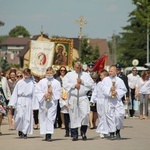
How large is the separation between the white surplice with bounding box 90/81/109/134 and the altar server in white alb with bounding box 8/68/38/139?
1.58 m

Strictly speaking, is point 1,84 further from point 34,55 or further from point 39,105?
point 34,55

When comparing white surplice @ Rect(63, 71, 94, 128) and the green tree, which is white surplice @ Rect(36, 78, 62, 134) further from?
the green tree

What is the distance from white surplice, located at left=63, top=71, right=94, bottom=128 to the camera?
54.5ft

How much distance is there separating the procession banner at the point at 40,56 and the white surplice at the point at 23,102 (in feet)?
29.6

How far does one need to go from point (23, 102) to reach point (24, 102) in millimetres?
24

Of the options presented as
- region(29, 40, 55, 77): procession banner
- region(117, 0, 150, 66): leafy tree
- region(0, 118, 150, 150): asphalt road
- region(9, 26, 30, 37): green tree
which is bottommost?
region(0, 118, 150, 150): asphalt road

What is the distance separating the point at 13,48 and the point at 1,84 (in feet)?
594

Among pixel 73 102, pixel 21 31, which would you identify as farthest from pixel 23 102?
pixel 21 31

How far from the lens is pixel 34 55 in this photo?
27.6 meters

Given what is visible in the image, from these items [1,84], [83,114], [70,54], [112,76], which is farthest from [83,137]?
[70,54]

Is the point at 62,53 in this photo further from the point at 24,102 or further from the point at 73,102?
the point at 73,102

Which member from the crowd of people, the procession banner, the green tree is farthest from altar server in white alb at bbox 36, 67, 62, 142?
the green tree

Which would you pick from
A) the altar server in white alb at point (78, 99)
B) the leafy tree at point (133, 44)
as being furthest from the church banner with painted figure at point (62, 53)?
the leafy tree at point (133, 44)

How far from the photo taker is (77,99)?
657 inches
